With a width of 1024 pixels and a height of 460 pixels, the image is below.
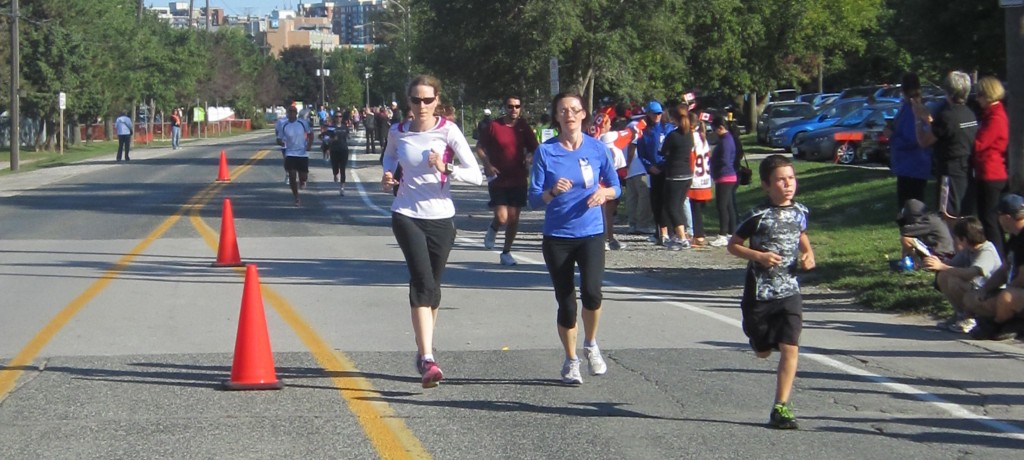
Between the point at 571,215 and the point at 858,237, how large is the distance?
9.19m

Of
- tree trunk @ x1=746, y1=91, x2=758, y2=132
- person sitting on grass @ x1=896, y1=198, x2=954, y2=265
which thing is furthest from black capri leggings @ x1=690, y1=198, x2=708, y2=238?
tree trunk @ x1=746, y1=91, x2=758, y2=132

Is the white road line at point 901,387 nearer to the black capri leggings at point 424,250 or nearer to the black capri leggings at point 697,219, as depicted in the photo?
the black capri leggings at point 424,250

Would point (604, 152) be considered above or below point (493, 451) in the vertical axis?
above

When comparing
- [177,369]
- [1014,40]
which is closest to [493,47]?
[1014,40]

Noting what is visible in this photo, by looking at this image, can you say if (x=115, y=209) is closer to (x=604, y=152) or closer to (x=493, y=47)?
(x=493, y=47)

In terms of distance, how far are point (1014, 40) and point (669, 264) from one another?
510 cm

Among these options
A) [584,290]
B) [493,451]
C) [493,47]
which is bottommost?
[493,451]

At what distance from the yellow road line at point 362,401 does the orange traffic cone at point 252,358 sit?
1.44 ft

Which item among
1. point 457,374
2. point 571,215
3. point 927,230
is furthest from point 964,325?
point 457,374

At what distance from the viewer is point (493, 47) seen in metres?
34.9

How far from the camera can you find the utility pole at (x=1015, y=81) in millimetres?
11016

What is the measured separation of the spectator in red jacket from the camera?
435 inches

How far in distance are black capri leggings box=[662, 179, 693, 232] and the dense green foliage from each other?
9.18 meters

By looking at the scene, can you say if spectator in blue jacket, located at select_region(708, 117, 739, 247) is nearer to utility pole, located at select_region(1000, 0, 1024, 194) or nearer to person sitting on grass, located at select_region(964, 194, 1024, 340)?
utility pole, located at select_region(1000, 0, 1024, 194)
